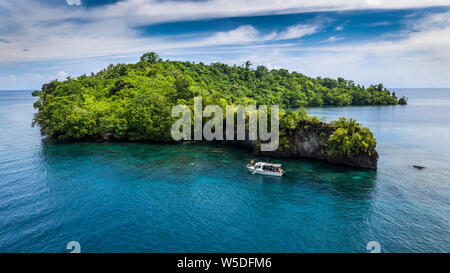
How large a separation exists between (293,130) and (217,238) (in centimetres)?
3277

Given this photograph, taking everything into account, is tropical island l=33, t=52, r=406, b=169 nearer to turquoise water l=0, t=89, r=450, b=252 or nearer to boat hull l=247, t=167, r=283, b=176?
turquoise water l=0, t=89, r=450, b=252

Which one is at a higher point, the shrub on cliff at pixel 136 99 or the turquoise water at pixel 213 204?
the shrub on cliff at pixel 136 99

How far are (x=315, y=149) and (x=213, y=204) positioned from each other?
27.4 m

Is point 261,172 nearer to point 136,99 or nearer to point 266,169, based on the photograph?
point 266,169

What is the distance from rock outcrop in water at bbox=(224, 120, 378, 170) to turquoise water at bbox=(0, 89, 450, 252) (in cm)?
231

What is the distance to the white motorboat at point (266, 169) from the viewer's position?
4394 cm

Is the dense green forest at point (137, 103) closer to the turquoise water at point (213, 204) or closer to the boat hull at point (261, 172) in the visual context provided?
the turquoise water at point (213, 204)

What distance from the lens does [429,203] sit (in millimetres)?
33781

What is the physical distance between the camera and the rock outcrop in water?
4666cm

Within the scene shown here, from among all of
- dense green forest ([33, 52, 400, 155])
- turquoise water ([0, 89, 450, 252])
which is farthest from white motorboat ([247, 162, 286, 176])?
dense green forest ([33, 52, 400, 155])

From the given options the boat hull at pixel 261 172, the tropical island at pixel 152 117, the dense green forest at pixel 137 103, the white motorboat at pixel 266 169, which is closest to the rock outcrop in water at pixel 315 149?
the tropical island at pixel 152 117

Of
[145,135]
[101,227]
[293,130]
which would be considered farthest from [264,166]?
[145,135]

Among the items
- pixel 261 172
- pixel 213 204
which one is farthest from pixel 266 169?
pixel 213 204

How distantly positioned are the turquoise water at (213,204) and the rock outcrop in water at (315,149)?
2.31 metres
